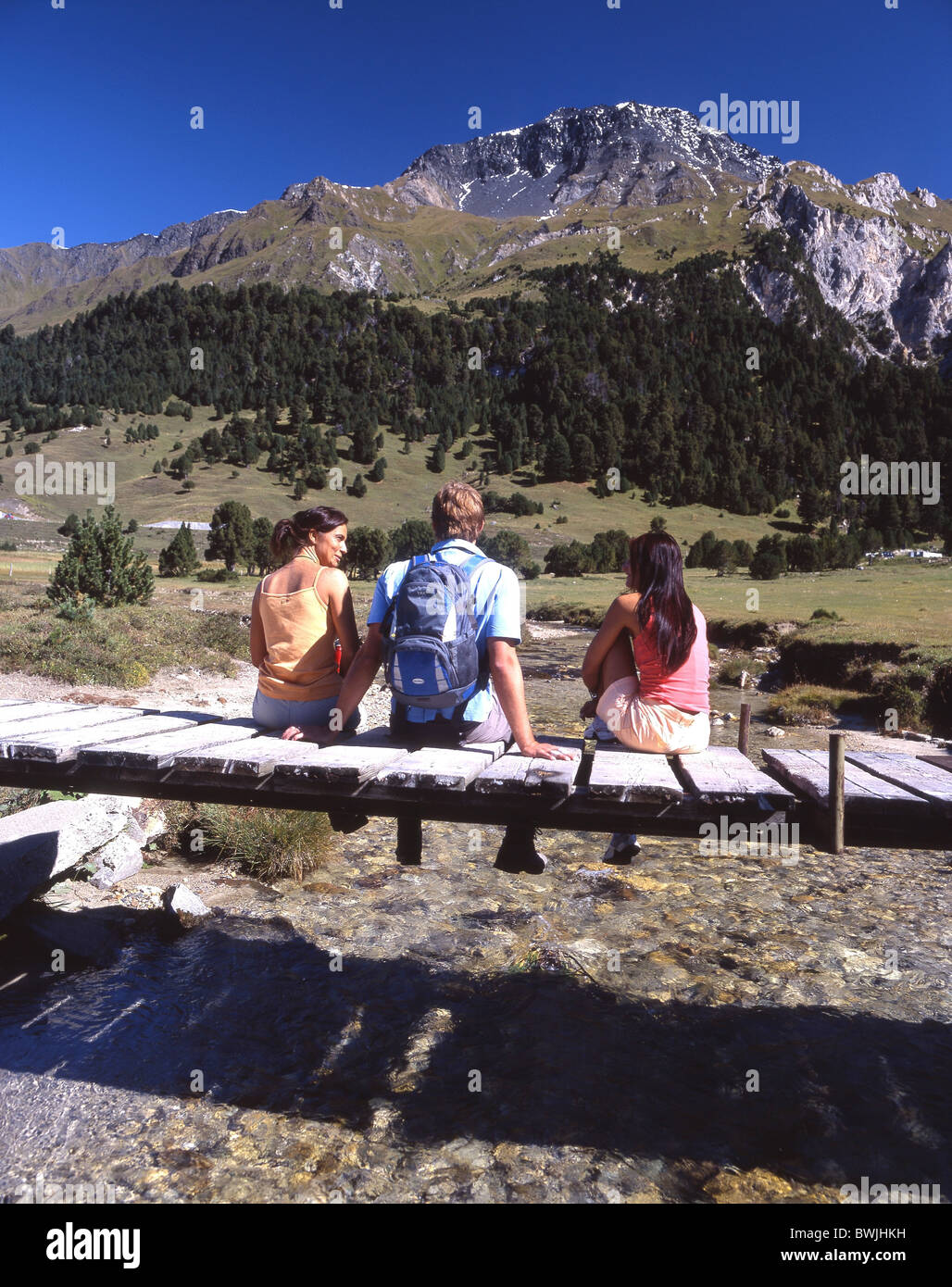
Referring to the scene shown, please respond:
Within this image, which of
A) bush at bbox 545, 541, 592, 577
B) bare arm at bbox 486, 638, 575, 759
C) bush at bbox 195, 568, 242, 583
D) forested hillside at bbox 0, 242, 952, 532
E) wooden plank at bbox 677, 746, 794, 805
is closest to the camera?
wooden plank at bbox 677, 746, 794, 805

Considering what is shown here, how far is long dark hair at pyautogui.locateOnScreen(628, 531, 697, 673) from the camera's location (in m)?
5.14

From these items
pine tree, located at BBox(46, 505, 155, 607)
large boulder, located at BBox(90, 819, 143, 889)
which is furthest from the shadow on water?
pine tree, located at BBox(46, 505, 155, 607)

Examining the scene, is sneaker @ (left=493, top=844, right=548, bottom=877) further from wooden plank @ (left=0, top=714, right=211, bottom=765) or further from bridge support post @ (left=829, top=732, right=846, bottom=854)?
wooden plank @ (left=0, top=714, right=211, bottom=765)

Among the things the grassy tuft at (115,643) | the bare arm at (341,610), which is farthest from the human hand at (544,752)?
the grassy tuft at (115,643)

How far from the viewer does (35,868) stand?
25.8ft

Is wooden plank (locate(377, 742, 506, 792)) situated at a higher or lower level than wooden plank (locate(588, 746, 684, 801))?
higher

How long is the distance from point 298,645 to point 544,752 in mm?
1877

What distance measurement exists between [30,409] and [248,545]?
131 metres

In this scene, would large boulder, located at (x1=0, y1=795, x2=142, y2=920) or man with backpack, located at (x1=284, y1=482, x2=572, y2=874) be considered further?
large boulder, located at (x1=0, y1=795, x2=142, y2=920)

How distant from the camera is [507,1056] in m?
6.30

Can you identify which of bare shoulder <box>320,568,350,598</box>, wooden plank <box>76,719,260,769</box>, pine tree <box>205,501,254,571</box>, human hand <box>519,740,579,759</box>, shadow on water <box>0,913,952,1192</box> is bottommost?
shadow on water <box>0,913,952,1192</box>

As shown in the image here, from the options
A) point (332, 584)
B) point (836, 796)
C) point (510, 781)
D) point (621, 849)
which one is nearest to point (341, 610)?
point (332, 584)

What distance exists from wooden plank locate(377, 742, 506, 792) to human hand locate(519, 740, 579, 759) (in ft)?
0.59
